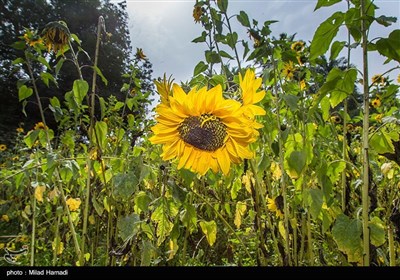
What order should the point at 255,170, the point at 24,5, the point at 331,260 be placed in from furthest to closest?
the point at 24,5, the point at 331,260, the point at 255,170

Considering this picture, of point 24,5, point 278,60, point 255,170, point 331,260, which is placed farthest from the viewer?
point 24,5

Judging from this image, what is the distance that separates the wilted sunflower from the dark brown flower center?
15.0 inches

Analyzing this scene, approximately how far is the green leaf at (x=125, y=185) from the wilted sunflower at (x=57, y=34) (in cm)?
33

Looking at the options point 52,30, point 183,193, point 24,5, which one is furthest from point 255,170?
point 24,5

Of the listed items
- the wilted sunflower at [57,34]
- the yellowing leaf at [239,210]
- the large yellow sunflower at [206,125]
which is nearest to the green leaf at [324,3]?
the large yellow sunflower at [206,125]

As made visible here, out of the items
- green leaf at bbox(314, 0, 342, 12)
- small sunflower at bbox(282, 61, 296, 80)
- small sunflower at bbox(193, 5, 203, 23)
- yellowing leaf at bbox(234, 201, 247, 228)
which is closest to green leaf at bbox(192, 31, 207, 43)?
small sunflower at bbox(193, 5, 203, 23)

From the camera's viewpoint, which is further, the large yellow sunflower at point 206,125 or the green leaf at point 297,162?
the green leaf at point 297,162

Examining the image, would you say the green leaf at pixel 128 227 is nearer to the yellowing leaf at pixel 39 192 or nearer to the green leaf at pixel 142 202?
the green leaf at pixel 142 202

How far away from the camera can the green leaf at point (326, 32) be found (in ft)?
1.48

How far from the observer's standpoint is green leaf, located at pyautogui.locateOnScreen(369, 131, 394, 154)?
494 mm

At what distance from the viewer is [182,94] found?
41 centimetres

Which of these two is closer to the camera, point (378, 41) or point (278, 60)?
point (378, 41)
